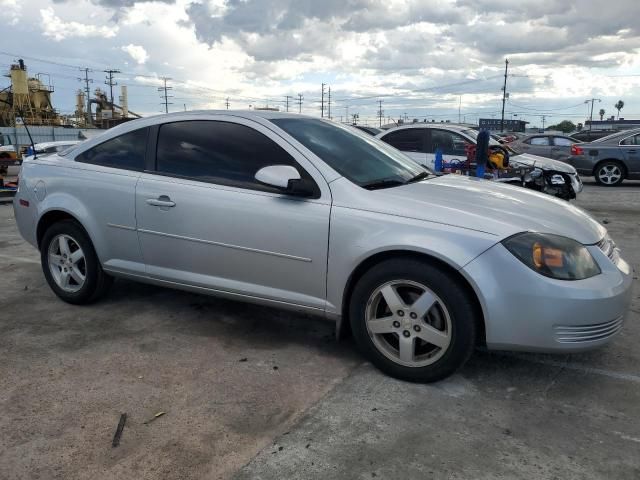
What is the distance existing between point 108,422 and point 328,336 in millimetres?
1642

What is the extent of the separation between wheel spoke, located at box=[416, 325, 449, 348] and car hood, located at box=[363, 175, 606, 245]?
0.59 meters

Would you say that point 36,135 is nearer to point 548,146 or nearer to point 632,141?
point 548,146

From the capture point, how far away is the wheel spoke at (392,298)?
3.15 meters

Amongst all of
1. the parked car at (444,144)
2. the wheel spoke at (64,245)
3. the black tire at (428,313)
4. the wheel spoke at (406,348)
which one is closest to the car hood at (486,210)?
the black tire at (428,313)

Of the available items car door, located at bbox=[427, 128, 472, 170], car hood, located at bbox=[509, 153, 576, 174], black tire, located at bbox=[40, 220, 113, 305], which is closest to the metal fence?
car door, located at bbox=[427, 128, 472, 170]

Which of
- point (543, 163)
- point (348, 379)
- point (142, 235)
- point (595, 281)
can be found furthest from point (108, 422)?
point (543, 163)

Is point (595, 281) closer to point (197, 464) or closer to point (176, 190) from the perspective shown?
point (197, 464)

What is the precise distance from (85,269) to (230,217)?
1.55 meters

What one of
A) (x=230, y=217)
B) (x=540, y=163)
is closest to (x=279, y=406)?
(x=230, y=217)

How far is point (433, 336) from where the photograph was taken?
122 inches

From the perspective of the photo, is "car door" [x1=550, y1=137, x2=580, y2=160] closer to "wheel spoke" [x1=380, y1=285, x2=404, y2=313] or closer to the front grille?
the front grille

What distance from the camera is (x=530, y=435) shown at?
106 inches

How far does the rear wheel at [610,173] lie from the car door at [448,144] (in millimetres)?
5892

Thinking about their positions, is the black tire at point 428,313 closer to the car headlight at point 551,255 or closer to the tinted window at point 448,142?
the car headlight at point 551,255
